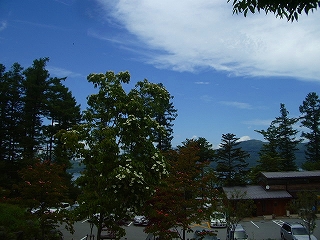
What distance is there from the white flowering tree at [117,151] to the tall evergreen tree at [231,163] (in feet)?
104

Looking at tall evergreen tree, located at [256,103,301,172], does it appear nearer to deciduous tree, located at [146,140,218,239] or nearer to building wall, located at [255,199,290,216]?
building wall, located at [255,199,290,216]

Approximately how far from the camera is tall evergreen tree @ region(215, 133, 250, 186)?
129 ft

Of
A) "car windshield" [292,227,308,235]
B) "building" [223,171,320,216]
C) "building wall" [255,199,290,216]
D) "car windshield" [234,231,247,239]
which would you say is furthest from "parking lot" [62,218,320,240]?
"car windshield" [292,227,308,235]

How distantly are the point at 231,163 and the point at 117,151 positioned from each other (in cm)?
3416

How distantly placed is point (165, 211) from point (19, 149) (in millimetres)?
24439

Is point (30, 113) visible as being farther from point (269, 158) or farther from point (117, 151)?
point (269, 158)

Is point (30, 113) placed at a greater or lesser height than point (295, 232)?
greater

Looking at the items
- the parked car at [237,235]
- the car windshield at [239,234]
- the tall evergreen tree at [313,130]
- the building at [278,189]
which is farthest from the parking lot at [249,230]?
the tall evergreen tree at [313,130]

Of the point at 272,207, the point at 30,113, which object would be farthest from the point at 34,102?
the point at 272,207

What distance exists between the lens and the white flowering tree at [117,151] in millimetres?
8453

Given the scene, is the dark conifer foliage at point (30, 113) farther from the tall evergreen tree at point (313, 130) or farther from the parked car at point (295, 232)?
the tall evergreen tree at point (313, 130)

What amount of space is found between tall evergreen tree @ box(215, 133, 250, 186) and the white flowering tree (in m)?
31.6

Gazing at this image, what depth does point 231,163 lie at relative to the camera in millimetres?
40812

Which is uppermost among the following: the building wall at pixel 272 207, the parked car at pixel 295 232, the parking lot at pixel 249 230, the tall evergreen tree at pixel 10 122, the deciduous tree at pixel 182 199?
the tall evergreen tree at pixel 10 122
